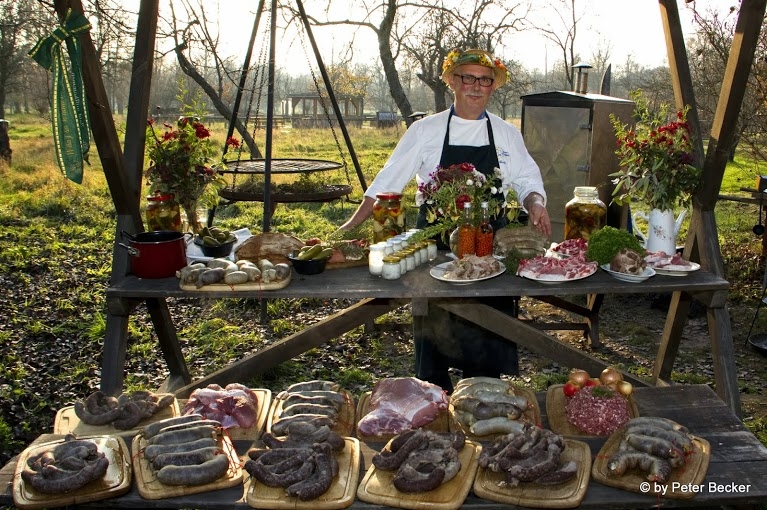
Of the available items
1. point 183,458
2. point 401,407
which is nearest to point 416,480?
point 401,407

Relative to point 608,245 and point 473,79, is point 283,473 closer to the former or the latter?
point 608,245

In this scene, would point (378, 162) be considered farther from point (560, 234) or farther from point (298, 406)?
point (298, 406)

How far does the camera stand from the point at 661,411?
356 centimetres

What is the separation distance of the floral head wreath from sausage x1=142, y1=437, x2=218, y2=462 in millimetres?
2961

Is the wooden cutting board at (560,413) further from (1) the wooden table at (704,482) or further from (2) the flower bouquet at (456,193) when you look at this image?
(2) the flower bouquet at (456,193)

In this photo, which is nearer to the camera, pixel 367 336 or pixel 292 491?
pixel 292 491

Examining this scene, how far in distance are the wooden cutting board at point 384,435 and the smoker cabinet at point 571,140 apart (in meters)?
4.81

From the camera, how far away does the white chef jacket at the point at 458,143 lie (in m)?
4.85

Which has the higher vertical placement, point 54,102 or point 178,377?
point 54,102

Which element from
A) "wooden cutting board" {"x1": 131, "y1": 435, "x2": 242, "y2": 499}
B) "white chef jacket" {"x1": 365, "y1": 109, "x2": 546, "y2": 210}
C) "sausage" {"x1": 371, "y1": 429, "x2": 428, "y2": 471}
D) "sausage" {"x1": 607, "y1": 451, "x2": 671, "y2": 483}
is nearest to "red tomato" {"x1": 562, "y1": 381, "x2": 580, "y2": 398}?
"sausage" {"x1": 607, "y1": 451, "x2": 671, "y2": 483}

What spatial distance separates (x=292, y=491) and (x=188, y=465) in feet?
1.64

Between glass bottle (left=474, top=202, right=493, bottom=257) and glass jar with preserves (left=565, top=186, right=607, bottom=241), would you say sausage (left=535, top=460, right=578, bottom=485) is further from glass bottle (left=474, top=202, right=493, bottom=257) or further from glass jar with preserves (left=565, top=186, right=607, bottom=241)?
glass jar with preserves (left=565, top=186, right=607, bottom=241)

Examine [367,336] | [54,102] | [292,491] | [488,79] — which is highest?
[488,79]

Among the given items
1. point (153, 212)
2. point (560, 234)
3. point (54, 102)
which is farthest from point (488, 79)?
point (560, 234)
